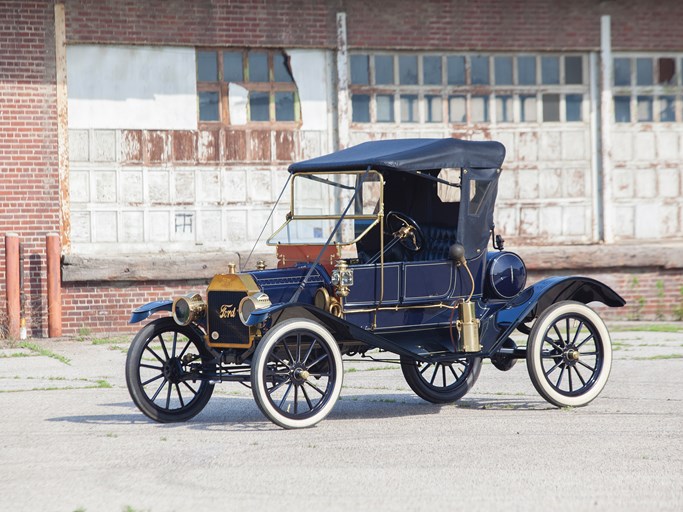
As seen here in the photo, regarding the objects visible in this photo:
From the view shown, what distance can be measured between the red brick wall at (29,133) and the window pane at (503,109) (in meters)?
6.19

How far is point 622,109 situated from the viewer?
18.5 metres

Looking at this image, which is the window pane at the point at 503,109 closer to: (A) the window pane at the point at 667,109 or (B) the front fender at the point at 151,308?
(A) the window pane at the point at 667,109

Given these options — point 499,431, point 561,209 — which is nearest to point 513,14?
point 561,209

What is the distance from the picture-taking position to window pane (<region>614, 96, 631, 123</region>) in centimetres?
1842

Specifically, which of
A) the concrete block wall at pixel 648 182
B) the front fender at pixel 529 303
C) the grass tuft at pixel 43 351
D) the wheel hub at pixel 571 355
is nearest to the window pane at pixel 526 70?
the concrete block wall at pixel 648 182

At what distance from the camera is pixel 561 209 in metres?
18.2

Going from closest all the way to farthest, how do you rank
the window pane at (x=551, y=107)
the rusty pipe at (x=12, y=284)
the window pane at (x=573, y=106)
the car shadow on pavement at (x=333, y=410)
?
the car shadow on pavement at (x=333, y=410) < the rusty pipe at (x=12, y=284) < the window pane at (x=551, y=107) < the window pane at (x=573, y=106)

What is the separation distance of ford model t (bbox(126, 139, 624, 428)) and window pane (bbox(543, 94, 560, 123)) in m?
8.21

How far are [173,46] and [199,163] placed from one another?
1602 mm

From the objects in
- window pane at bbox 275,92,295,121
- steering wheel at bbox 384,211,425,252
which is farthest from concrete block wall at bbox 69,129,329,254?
steering wheel at bbox 384,211,425,252

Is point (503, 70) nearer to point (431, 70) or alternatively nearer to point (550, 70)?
point (550, 70)

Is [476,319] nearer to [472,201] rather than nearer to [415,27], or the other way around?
[472,201]

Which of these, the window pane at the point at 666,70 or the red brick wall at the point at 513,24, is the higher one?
the red brick wall at the point at 513,24

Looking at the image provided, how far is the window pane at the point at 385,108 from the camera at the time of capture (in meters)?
17.5
